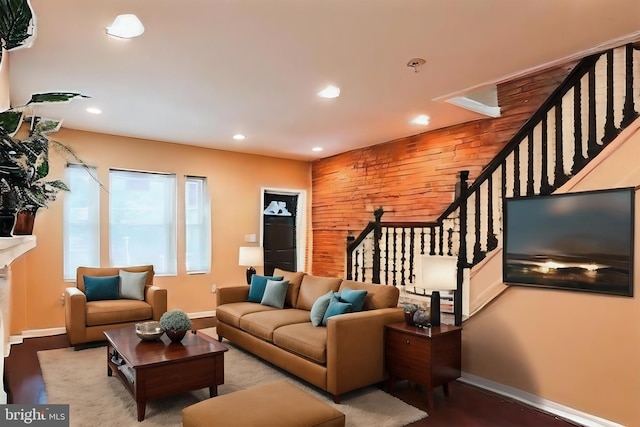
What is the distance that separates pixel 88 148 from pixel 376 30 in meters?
4.55

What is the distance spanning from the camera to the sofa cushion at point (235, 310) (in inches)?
181

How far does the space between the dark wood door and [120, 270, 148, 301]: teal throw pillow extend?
239cm

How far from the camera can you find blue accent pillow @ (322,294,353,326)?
12.1ft

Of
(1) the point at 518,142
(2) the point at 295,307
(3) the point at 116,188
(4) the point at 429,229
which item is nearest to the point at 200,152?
(3) the point at 116,188

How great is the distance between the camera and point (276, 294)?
4836mm

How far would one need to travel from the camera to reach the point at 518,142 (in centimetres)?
383

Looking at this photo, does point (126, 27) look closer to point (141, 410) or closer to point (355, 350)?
point (141, 410)

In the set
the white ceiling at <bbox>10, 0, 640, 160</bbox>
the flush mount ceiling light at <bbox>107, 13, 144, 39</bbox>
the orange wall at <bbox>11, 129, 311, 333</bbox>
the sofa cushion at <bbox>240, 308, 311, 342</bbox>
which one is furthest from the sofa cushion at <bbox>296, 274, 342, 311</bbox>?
the flush mount ceiling light at <bbox>107, 13, 144, 39</bbox>

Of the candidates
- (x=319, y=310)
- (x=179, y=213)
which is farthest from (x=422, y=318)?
(x=179, y=213)

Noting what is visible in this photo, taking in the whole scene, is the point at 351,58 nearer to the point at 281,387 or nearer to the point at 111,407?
the point at 281,387

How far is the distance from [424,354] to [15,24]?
3.15m

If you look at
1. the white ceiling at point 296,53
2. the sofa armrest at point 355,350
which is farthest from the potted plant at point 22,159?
the sofa armrest at point 355,350

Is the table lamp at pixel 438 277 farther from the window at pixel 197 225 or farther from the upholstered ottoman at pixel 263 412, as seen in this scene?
the window at pixel 197 225

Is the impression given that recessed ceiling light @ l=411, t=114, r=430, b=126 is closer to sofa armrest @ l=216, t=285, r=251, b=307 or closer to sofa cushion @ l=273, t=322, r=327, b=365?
sofa cushion @ l=273, t=322, r=327, b=365
